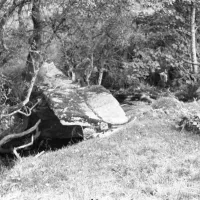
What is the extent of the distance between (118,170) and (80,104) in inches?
162

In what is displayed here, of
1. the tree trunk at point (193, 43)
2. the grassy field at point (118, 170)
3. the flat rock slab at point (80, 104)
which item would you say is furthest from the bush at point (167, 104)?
the tree trunk at point (193, 43)

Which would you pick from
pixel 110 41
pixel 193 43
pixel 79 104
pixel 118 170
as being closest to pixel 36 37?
pixel 79 104

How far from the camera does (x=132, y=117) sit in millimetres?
9719

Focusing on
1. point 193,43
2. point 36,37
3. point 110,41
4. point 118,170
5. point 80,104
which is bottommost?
point 118,170

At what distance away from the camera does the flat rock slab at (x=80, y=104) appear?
9.04m

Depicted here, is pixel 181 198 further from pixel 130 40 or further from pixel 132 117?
pixel 130 40

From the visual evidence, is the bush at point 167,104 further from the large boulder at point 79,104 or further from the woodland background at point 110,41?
the woodland background at point 110,41

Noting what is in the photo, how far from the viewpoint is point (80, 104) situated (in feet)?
31.9

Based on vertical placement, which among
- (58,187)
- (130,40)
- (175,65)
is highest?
(130,40)

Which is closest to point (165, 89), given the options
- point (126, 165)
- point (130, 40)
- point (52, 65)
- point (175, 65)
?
point (175, 65)

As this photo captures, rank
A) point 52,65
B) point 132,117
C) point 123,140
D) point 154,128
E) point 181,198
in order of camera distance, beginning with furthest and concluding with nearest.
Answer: point 52,65 < point 132,117 < point 154,128 < point 123,140 < point 181,198

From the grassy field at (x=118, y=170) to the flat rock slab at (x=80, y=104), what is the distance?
1.18 m

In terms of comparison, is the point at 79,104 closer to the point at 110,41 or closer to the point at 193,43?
the point at 110,41

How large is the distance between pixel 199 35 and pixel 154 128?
27.1 ft
